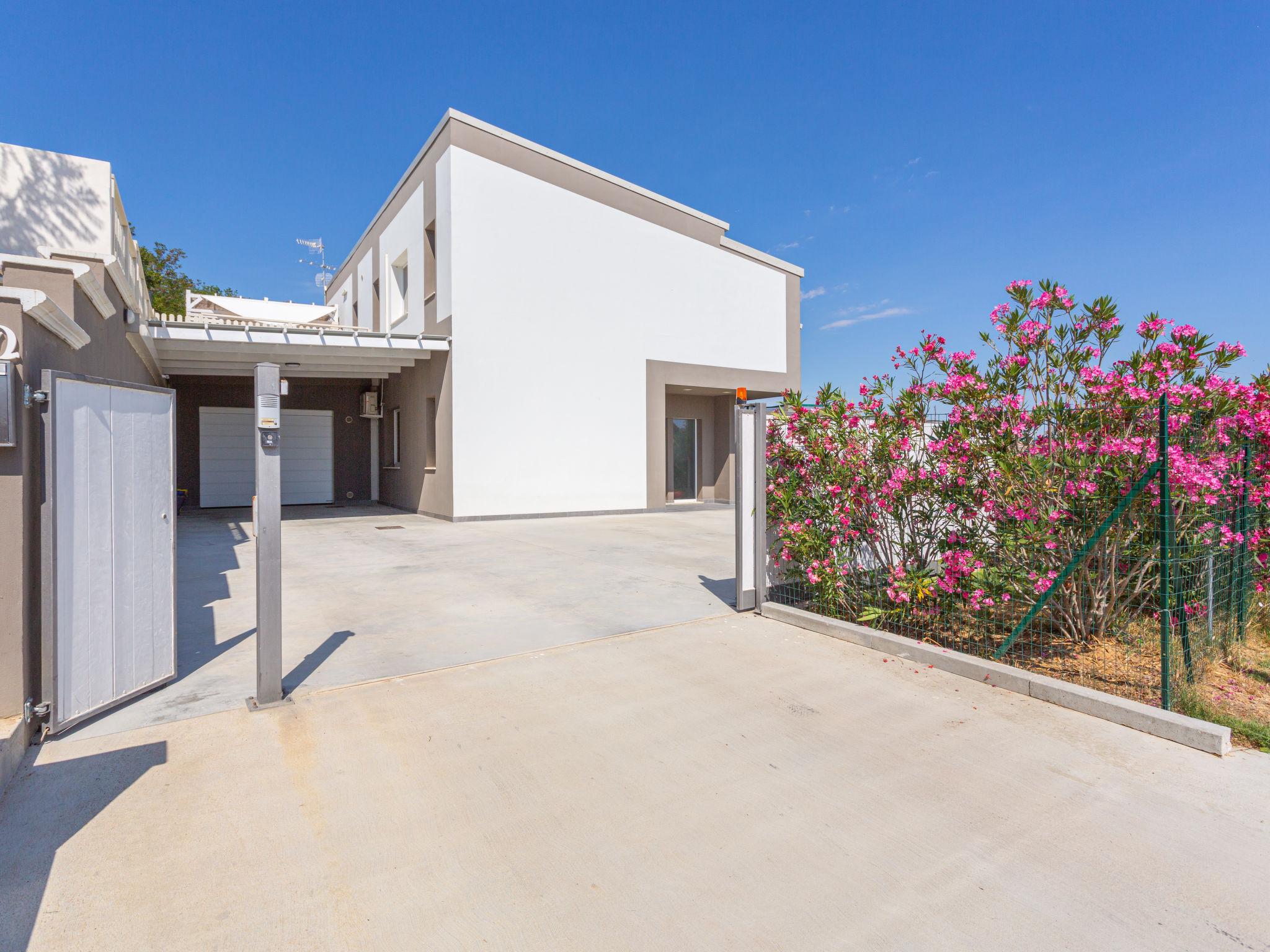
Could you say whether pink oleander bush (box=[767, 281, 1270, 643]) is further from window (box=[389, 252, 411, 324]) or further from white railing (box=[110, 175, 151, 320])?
window (box=[389, 252, 411, 324])

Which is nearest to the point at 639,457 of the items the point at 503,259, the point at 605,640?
the point at 503,259

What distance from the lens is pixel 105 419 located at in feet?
11.0

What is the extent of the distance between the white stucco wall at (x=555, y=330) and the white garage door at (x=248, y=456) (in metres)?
6.32

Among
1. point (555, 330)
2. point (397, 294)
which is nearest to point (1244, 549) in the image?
point (555, 330)

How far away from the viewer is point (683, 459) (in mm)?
17969

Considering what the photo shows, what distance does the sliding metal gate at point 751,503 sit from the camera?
5648 mm

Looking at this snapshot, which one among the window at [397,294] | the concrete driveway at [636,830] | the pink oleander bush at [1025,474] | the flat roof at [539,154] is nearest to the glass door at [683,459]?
the flat roof at [539,154]

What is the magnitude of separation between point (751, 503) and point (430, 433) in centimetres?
1014

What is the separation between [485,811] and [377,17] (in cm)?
1352

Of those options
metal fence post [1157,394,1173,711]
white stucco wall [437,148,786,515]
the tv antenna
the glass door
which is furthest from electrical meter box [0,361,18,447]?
the tv antenna

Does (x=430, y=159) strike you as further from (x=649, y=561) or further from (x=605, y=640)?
(x=605, y=640)

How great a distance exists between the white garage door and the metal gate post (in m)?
14.0

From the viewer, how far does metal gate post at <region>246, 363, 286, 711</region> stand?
11.9ft

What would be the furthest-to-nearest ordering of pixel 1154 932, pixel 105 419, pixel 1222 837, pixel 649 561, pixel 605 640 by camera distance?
pixel 649 561 < pixel 605 640 < pixel 105 419 < pixel 1222 837 < pixel 1154 932
